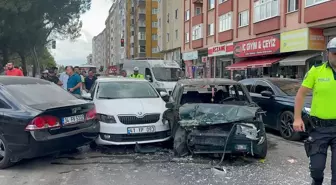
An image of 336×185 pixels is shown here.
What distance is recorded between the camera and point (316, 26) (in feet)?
60.7

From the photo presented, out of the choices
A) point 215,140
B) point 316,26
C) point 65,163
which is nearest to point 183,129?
point 215,140

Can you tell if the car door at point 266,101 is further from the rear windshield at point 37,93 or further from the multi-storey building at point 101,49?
the multi-storey building at point 101,49

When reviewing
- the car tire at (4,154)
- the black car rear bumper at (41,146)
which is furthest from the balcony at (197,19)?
the car tire at (4,154)

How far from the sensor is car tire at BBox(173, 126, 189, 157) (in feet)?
18.7

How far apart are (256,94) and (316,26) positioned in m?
11.9

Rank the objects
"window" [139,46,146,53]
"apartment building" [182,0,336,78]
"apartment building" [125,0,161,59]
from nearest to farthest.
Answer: "apartment building" [182,0,336,78] < "apartment building" [125,0,161,59] < "window" [139,46,146,53]

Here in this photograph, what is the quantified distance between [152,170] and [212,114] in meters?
1.43

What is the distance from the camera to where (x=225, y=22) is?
2992 cm

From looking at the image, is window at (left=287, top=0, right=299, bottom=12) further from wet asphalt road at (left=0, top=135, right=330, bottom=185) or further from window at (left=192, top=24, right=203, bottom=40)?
wet asphalt road at (left=0, top=135, right=330, bottom=185)

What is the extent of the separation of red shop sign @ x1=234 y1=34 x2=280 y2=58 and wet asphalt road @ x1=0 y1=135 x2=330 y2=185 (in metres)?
16.7

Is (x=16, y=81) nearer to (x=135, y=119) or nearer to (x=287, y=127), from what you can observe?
(x=135, y=119)

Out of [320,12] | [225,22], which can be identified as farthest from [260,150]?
[225,22]

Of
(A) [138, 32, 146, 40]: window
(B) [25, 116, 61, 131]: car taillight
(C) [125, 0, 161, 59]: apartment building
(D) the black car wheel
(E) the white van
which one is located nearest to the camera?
(B) [25, 116, 61, 131]: car taillight

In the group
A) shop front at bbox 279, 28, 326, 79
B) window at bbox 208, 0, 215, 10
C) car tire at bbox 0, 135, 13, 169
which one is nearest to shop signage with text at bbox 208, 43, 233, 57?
window at bbox 208, 0, 215, 10
